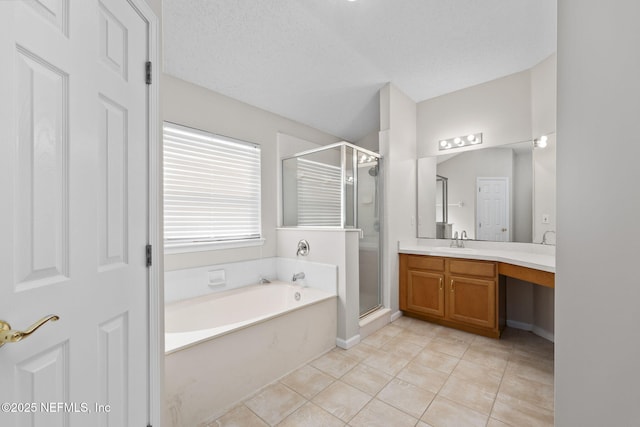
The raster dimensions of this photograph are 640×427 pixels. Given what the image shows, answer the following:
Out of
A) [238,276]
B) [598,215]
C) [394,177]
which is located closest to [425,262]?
[394,177]

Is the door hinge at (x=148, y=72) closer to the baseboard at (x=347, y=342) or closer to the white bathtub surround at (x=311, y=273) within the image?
the white bathtub surround at (x=311, y=273)

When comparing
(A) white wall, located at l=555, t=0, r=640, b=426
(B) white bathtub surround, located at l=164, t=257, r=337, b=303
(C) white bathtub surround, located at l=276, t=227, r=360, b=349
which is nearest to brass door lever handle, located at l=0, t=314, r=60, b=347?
(A) white wall, located at l=555, t=0, r=640, b=426

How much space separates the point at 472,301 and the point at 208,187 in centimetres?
298

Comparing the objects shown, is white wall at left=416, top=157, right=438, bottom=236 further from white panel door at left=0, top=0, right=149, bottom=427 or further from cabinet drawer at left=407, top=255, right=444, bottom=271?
white panel door at left=0, top=0, right=149, bottom=427

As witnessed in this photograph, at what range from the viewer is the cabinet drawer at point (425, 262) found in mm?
2932

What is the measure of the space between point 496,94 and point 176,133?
11.4 ft

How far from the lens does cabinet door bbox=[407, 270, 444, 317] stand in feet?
9.63

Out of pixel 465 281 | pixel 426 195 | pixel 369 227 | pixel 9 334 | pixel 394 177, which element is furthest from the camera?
pixel 426 195

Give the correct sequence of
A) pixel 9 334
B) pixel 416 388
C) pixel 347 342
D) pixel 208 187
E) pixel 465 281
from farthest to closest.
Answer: pixel 465 281
pixel 208 187
pixel 347 342
pixel 416 388
pixel 9 334

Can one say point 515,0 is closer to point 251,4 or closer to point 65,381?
point 251,4

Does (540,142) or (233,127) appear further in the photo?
(233,127)

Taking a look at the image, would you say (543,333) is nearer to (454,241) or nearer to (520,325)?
(520,325)

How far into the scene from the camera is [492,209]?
3.03m

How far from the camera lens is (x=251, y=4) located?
6.57ft
